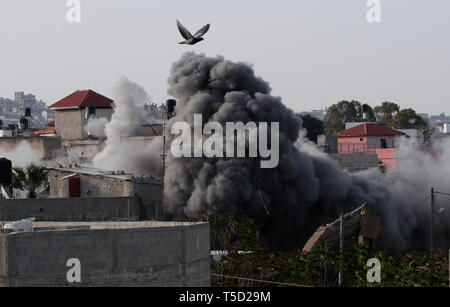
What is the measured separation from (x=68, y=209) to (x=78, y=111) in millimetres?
40141

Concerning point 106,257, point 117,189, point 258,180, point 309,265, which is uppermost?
point 258,180

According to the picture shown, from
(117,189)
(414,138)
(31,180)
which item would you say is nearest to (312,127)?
(414,138)

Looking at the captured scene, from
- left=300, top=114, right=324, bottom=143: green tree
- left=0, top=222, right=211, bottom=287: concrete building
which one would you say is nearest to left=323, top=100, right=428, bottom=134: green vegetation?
left=300, top=114, right=324, bottom=143: green tree

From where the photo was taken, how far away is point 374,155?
71.0m

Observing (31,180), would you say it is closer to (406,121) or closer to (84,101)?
(84,101)

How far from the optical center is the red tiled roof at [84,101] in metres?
82.9

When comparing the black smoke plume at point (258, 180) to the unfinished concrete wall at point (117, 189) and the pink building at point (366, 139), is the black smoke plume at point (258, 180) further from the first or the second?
the pink building at point (366, 139)

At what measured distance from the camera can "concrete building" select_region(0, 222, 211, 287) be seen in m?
23.2

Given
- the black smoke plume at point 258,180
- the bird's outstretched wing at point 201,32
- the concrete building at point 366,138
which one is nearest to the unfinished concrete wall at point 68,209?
the black smoke plume at point 258,180

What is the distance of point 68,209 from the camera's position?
141 feet

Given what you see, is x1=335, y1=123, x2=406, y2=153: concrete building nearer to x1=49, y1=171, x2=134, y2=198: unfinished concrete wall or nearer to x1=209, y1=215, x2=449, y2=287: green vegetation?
x1=49, y1=171, x2=134, y2=198: unfinished concrete wall

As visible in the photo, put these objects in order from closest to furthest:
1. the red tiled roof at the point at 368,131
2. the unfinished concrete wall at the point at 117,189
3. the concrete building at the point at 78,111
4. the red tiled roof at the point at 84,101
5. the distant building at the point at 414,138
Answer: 1. the unfinished concrete wall at the point at 117,189
2. the concrete building at the point at 78,111
3. the distant building at the point at 414,138
4. the red tiled roof at the point at 84,101
5. the red tiled roof at the point at 368,131

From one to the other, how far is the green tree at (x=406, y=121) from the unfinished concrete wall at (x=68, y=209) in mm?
79202

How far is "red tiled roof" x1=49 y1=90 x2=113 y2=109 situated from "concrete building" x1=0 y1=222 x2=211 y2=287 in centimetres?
5798
